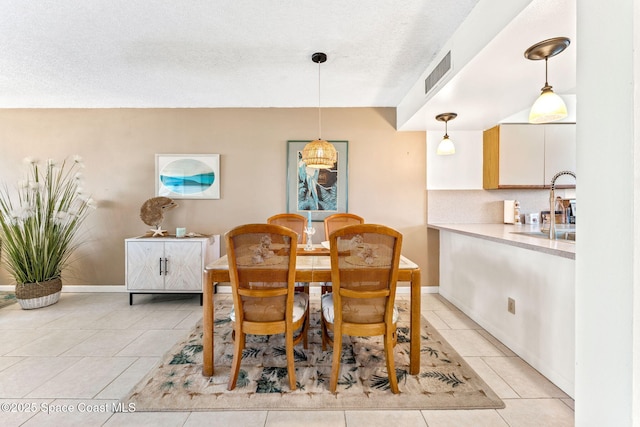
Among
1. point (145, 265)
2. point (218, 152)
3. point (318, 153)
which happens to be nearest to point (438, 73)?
point (318, 153)

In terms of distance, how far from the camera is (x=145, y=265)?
332 cm

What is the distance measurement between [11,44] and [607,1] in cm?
383

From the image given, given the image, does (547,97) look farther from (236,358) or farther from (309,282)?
(236,358)

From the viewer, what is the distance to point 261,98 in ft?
11.5

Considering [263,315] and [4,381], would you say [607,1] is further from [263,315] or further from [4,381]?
[4,381]

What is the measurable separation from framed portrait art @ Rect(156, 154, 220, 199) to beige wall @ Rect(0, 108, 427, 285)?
0.10 metres

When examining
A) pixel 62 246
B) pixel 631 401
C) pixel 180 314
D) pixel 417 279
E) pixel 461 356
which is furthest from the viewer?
pixel 62 246

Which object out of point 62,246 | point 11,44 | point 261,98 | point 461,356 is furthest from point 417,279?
point 62,246

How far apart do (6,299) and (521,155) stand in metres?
6.54

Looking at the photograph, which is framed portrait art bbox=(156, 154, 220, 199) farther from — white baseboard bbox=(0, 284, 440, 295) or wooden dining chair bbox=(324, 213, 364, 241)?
wooden dining chair bbox=(324, 213, 364, 241)

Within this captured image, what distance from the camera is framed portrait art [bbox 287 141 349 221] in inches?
148

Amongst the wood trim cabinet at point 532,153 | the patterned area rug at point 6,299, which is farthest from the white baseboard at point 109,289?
the wood trim cabinet at point 532,153

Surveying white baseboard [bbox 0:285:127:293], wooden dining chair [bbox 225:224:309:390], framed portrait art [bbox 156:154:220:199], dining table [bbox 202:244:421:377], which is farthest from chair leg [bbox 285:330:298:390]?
white baseboard [bbox 0:285:127:293]

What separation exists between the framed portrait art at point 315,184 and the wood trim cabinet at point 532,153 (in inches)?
74.6
